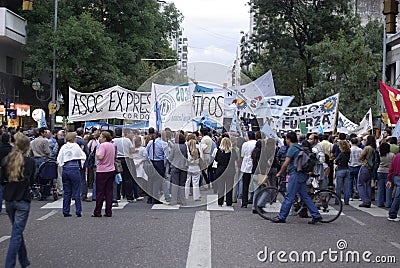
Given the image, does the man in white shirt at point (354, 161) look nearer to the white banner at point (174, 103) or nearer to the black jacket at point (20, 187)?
the white banner at point (174, 103)

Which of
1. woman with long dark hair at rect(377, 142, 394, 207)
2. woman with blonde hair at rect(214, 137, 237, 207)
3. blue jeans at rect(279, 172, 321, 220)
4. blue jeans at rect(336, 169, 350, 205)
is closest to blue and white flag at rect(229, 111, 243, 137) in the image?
woman with blonde hair at rect(214, 137, 237, 207)

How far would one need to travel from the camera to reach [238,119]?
46.3ft

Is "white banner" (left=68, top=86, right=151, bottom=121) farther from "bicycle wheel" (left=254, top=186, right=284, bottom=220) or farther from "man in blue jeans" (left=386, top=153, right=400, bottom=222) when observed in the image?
"man in blue jeans" (left=386, top=153, right=400, bottom=222)

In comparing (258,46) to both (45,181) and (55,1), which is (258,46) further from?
(45,181)

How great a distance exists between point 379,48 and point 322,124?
2266 centimetres

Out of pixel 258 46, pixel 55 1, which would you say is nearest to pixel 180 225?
pixel 55 1

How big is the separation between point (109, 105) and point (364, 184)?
823 cm

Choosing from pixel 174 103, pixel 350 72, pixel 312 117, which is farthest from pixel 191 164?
pixel 350 72

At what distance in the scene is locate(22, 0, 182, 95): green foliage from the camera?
33.8 m

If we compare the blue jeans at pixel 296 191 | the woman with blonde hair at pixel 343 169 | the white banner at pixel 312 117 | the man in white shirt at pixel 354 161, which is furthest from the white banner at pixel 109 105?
the blue jeans at pixel 296 191

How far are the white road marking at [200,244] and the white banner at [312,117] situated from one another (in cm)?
940

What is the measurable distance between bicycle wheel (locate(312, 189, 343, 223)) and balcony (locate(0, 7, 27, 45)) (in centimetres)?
2167

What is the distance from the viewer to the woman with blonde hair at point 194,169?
1606cm

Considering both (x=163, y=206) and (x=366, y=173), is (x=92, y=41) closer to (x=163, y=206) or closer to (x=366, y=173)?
(x=163, y=206)
